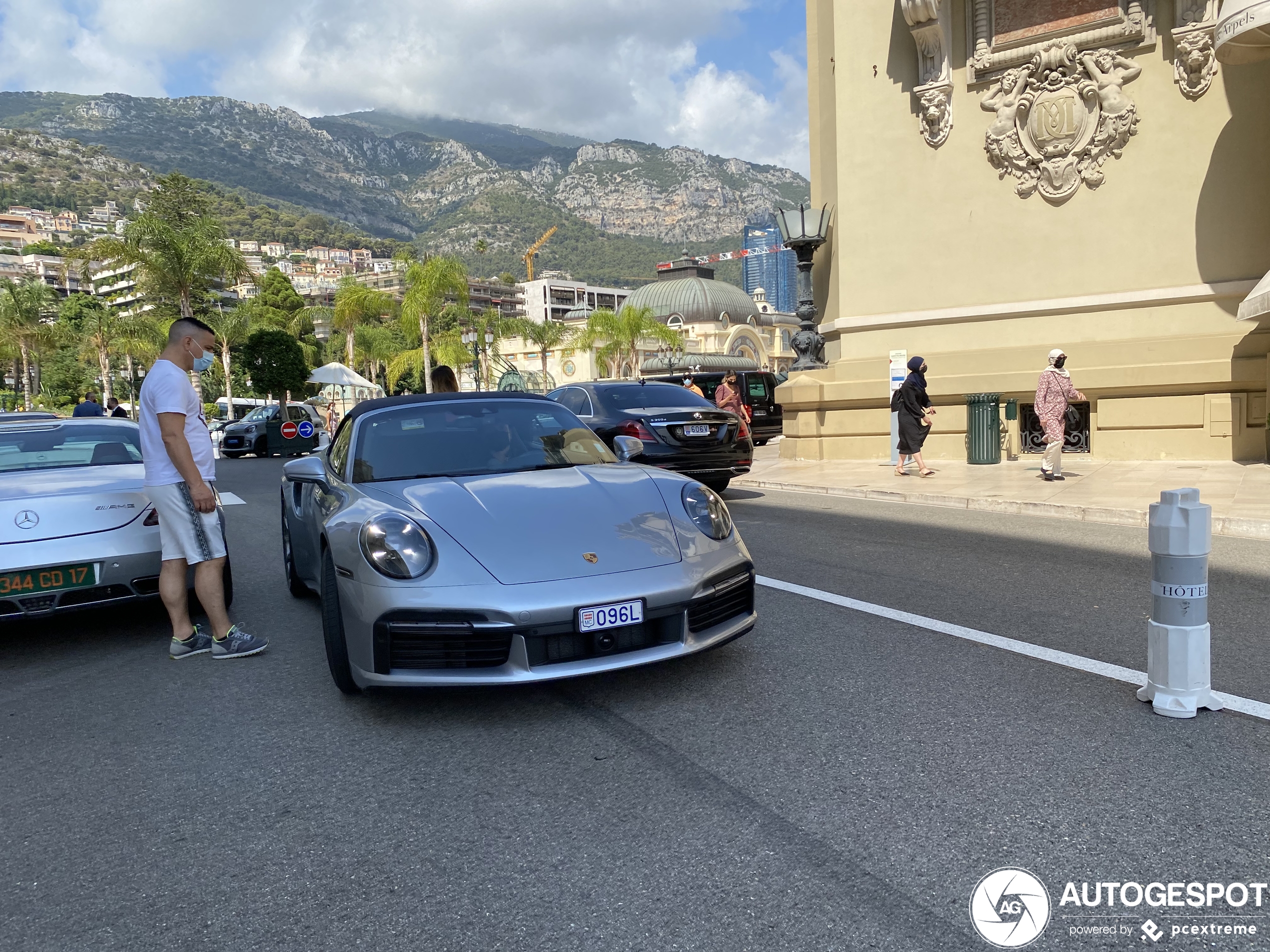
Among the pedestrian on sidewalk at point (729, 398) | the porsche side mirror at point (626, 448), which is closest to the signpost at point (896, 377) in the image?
the pedestrian on sidewalk at point (729, 398)

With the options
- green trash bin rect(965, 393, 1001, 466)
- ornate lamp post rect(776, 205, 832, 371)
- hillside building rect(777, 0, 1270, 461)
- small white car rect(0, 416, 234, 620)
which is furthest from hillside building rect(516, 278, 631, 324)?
small white car rect(0, 416, 234, 620)

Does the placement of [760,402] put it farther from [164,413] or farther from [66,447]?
[164,413]

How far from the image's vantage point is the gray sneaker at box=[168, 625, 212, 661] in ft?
16.3

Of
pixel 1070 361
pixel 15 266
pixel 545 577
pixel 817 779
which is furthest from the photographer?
pixel 15 266

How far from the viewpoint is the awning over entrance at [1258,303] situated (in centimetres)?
1194

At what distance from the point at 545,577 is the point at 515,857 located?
1.20 m

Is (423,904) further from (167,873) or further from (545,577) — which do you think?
(545,577)

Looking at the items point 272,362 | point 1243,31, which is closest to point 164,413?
point 1243,31

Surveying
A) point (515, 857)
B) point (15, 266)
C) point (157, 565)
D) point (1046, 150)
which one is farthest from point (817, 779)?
point (15, 266)

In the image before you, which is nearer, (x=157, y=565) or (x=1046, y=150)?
(x=157, y=565)

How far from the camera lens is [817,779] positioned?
3064 millimetres

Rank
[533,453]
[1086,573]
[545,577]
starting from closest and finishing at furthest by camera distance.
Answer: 1. [545,577]
2. [533,453]
3. [1086,573]

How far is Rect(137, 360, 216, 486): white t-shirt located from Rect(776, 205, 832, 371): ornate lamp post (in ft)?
47.0

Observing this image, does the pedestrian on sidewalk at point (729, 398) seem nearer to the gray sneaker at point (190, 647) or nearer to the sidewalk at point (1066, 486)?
the sidewalk at point (1066, 486)
